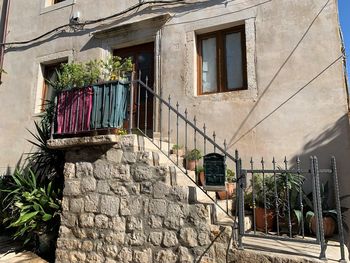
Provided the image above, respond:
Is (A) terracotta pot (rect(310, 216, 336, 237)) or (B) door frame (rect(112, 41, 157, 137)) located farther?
(B) door frame (rect(112, 41, 157, 137))

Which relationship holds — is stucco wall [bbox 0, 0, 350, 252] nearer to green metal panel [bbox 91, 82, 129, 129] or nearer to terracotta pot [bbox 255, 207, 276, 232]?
terracotta pot [bbox 255, 207, 276, 232]

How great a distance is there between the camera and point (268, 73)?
5199 millimetres

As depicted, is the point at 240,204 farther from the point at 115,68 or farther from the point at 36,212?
the point at 36,212

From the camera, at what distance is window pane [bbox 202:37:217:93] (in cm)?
590

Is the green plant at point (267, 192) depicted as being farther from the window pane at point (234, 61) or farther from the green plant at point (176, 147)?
the window pane at point (234, 61)

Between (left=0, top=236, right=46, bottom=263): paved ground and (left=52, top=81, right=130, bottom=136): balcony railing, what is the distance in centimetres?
188

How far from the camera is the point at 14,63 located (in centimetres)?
817

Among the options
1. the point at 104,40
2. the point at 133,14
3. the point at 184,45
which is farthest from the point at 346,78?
the point at 104,40

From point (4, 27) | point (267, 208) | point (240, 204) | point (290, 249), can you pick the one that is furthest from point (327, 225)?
point (4, 27)

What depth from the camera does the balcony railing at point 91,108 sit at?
4.64 metres

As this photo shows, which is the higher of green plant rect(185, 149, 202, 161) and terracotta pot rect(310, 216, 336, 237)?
green plant rect(185, 149, 202, 161)

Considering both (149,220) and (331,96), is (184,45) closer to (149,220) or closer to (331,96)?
(331,96)

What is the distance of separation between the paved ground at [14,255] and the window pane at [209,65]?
393cm

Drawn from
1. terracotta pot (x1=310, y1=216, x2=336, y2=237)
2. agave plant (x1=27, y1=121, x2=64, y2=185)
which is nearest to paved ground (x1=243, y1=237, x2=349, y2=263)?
terracotta pot (x1=310, y1=216, x2=336, y2=237)
